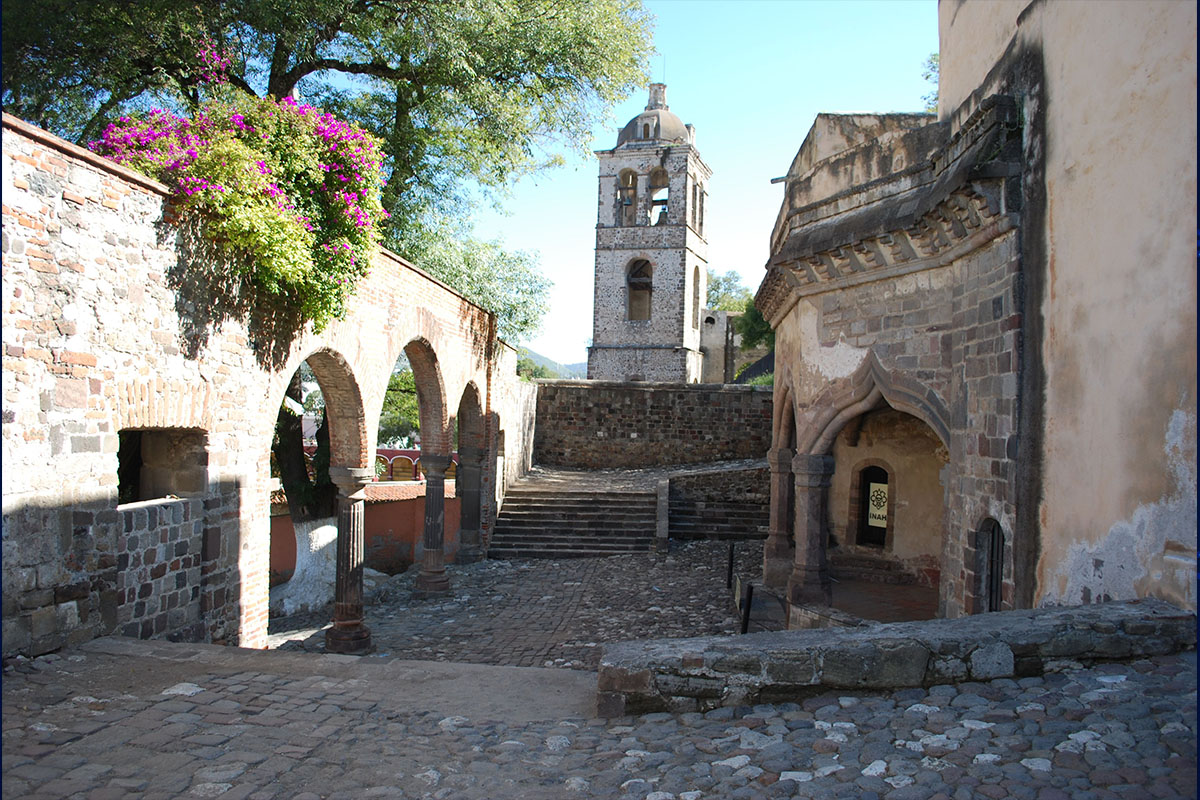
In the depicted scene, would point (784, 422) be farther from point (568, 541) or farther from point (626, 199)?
point (626, 199)

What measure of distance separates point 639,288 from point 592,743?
107ft

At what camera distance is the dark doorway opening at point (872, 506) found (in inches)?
471

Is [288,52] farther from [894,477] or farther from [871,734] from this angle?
[871,734]

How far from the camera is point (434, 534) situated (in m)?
13.4

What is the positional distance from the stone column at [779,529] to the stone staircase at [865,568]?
815 millimetres

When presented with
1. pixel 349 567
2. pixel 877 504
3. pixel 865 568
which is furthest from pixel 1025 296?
pixel 349 567

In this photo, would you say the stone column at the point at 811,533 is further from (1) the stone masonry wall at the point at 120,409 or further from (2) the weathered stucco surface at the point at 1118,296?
(1) the stone masonry wall at the point at 120,409

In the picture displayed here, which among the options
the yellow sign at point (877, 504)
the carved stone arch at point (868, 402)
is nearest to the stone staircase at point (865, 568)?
the yellow sign at point (877, 504)

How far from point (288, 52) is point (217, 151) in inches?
267

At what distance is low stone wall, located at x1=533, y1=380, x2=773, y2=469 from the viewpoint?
23.1 metres

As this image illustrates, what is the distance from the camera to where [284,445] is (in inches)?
513

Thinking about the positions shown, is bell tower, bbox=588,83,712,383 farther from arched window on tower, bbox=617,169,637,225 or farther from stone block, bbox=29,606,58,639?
stone block, bbox=29,606,58,639

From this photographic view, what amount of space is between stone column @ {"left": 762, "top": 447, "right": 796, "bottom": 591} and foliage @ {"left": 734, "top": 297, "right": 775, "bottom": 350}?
2479 cm

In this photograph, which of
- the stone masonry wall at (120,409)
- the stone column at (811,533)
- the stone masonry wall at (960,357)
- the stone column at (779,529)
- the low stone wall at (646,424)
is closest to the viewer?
the stone masonry wall at (120,409)
